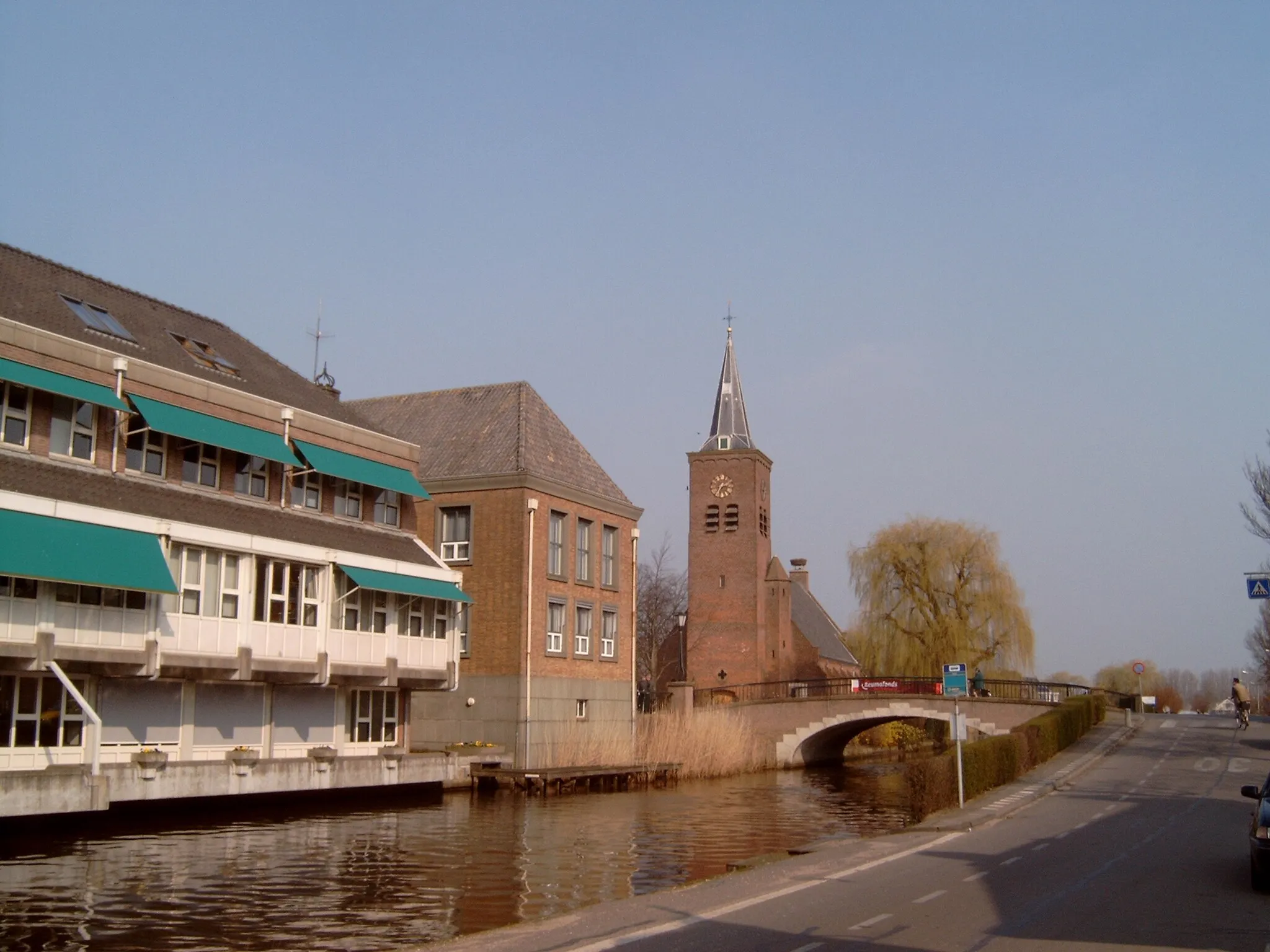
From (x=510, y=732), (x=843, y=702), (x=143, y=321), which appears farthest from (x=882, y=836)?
(x=843, y=702)

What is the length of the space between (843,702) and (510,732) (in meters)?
20.5

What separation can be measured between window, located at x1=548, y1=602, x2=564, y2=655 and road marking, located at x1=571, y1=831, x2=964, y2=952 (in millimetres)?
22719

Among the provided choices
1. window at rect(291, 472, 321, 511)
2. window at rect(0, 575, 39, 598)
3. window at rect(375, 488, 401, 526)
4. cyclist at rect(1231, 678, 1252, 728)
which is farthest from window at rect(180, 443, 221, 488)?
cyclist at rect(1231, 678, 1252, 728)

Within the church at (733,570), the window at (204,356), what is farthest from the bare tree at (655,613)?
the window at (204,356)

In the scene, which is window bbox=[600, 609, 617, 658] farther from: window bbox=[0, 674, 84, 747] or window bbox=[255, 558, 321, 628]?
window bbox=[0, 674, 84, 747]

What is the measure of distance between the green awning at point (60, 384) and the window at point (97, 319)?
319 cm

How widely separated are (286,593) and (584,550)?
15473 millimetres

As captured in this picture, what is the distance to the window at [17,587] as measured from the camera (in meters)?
24.0

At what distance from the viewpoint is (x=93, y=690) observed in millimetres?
26547

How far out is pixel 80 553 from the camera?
24469 millimetres

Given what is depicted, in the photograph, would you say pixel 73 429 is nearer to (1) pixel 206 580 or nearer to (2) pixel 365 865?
(1) pixel 206 580

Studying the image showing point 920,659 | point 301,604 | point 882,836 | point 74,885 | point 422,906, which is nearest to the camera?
point 422,906

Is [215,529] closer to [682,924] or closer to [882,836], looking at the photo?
[882,836]

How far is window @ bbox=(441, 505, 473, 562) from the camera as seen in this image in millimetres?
41906
